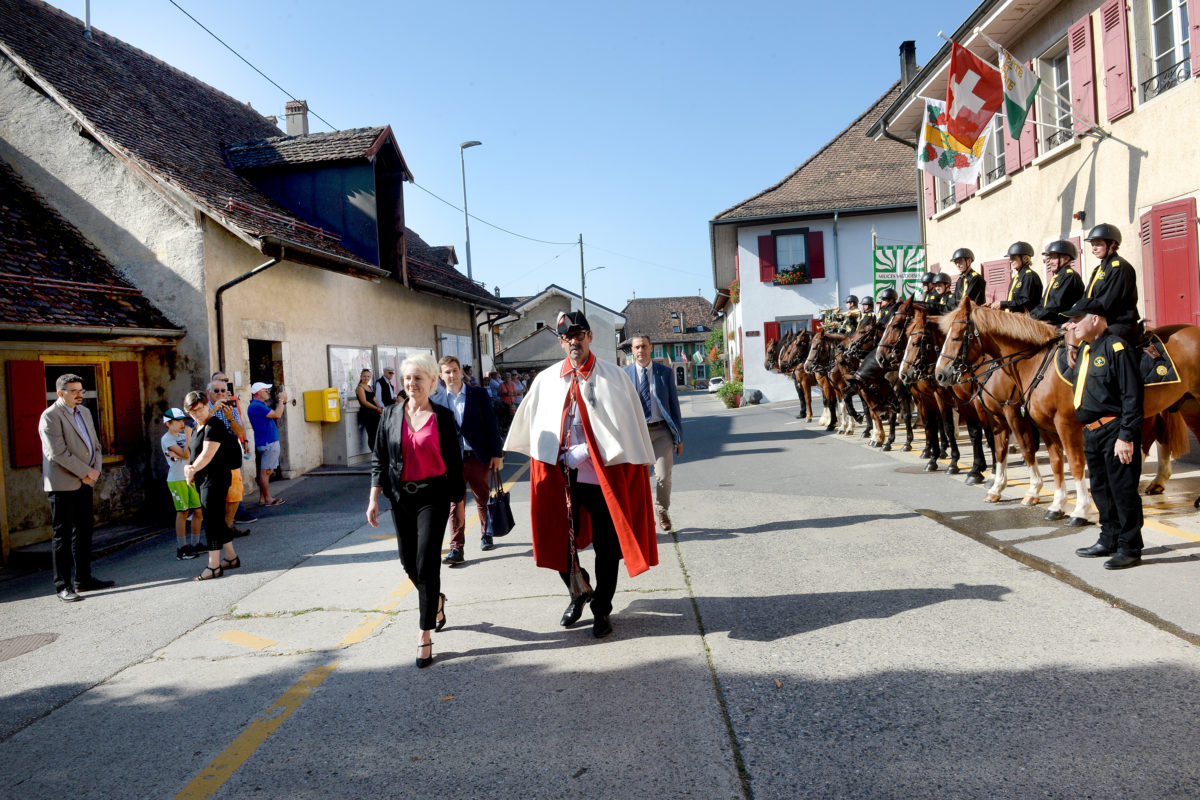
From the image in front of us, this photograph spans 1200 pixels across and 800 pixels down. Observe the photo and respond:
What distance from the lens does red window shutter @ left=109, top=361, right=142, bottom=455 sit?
11.4 m

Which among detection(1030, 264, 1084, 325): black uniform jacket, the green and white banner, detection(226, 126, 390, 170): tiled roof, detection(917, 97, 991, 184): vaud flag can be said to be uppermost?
detection(226, 126, 390, 170): tiled roof

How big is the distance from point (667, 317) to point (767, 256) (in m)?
69.3

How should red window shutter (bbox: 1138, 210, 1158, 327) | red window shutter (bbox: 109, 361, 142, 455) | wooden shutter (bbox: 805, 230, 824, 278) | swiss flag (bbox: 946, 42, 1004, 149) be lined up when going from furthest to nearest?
wooden shutter (bbox: 805, 230, 824, 278), swiss flag (bbox: 946, 42, 1004, 149), red window shutter (bbox: 109, 361, 142, 455), red window shutter (bbox: 1138, 210, 1158, 327)

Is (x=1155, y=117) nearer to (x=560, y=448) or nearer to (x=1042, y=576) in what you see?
(x=1042, y=576)

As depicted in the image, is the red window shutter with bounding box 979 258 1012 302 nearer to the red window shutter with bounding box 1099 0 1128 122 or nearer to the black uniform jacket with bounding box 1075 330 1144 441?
the red window shutter with bounding box 1099 0 1128 122

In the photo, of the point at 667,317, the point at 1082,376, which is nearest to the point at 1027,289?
the point at 1082,376

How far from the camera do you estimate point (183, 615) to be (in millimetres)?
6434

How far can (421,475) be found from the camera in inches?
195

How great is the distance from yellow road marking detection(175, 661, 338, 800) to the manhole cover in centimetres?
250

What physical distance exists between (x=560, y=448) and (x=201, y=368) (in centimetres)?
898

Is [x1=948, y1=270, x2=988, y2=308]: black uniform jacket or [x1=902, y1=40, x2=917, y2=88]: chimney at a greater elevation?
[x1=902, y1=40, x2=917, y2=88]: chimney

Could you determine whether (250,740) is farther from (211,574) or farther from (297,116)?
(297,116)

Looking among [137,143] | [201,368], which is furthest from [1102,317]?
A: [137,143]

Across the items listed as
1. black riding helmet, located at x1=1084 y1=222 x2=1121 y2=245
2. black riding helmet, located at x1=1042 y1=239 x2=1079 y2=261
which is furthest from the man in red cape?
black riding helmet, located at x1=1042 y1=239 x2=1079 y2=261
